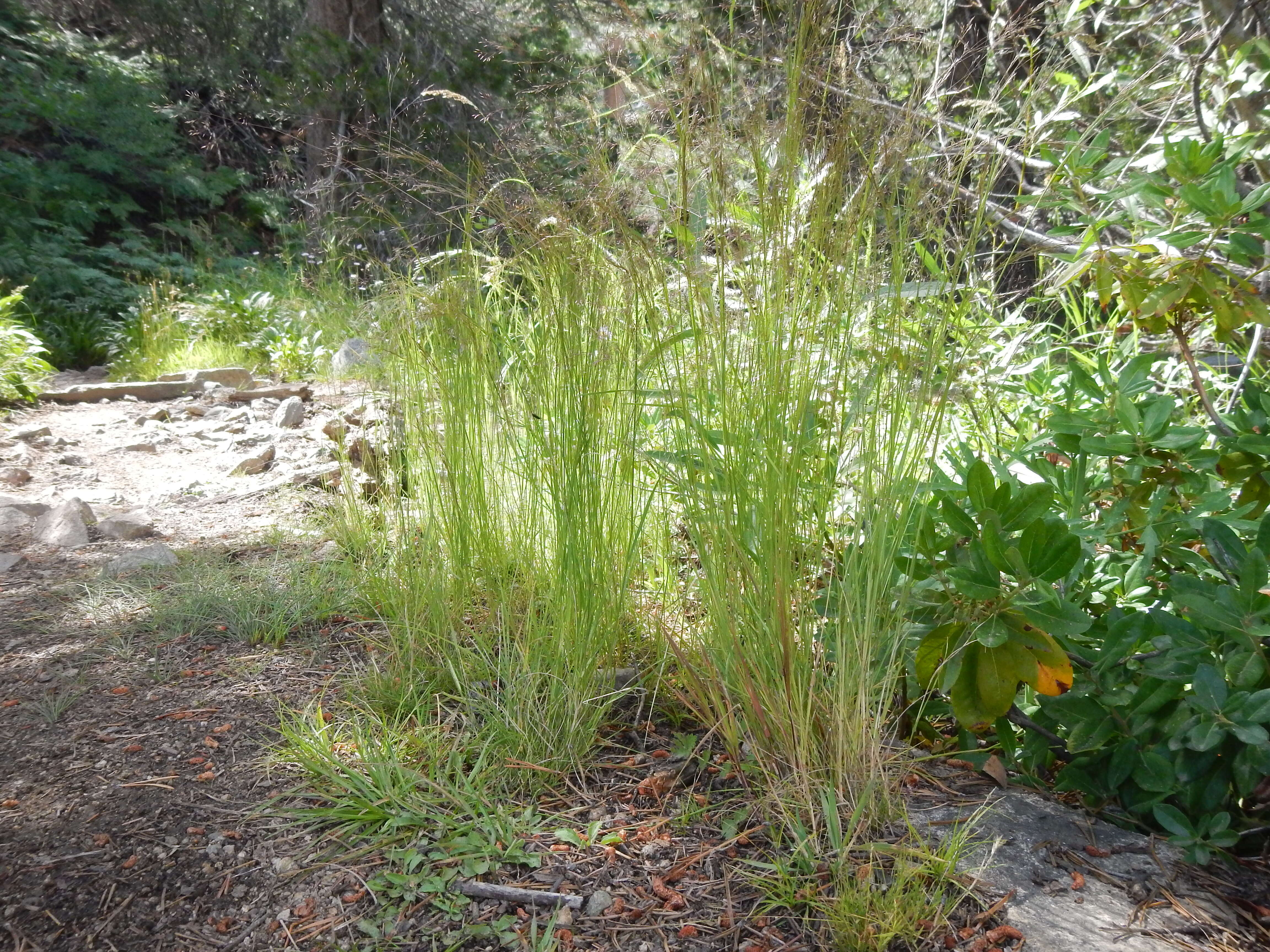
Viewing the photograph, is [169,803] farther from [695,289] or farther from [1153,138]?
[1153,138]

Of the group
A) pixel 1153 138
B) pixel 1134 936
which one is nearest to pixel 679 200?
pixel 1134 936

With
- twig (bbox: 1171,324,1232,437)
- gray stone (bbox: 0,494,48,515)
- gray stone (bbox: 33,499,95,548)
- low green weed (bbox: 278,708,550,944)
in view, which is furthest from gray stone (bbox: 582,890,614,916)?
gray stone (bbox: 0,494,48,515)

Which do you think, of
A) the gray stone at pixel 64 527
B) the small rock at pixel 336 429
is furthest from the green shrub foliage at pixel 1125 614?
the gray stone at pixel 64 527

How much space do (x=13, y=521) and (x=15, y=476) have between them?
82 cm

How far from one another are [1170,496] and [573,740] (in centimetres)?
130

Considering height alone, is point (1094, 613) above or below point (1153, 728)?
above

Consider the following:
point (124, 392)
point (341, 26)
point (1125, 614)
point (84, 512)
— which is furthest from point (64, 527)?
point (341, 26)

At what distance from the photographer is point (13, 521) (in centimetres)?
331

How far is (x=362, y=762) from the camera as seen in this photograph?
1694mm

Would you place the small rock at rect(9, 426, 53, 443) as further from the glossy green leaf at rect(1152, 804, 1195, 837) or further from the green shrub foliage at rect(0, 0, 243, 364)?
the glossy green leaf at rect(1152, 804, 1195, 837)

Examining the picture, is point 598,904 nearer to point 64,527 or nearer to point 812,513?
point 812,513

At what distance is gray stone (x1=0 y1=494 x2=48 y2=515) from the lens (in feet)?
11.3

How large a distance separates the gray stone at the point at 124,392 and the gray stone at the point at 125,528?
2.89 m

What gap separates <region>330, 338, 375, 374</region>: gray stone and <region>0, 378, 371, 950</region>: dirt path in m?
0.23
